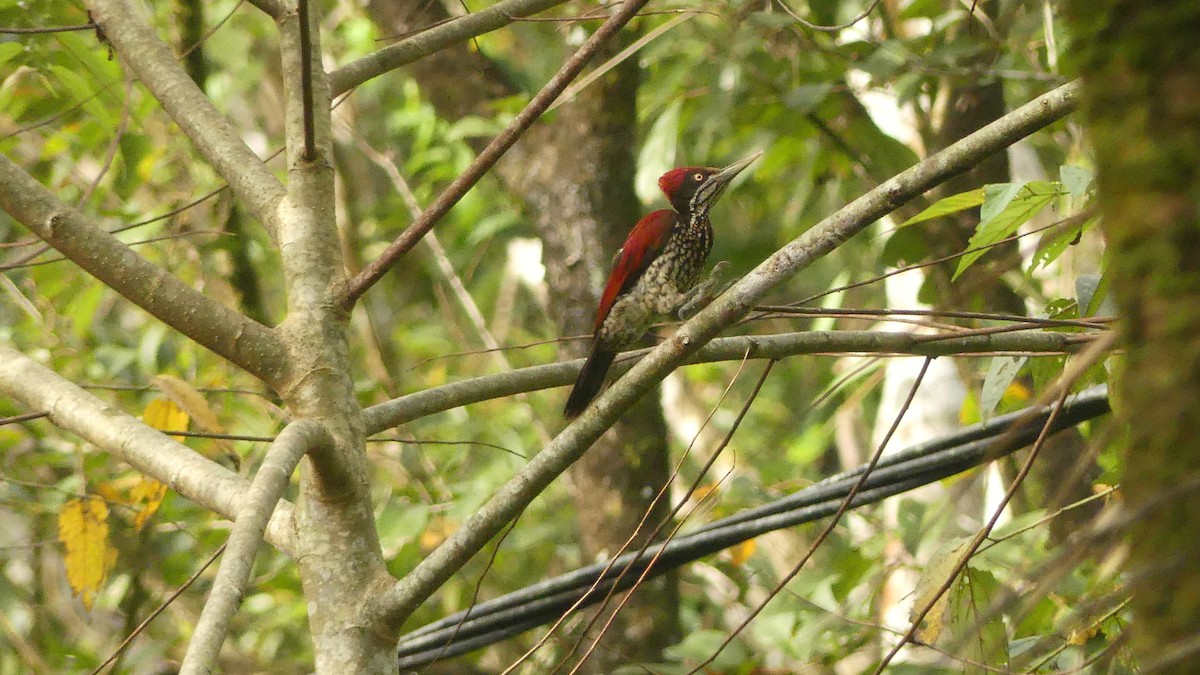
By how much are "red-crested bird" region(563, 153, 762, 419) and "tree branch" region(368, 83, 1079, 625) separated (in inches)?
46.1

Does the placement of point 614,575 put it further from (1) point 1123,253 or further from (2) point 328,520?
(1) point 1123,253

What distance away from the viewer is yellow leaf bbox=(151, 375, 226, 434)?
2873mm

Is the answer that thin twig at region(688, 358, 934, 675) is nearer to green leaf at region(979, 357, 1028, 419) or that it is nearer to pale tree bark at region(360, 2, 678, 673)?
green leaf at region(979, 357, 1028, 419)

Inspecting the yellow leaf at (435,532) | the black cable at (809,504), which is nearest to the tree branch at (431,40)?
the black cable at (809,504)

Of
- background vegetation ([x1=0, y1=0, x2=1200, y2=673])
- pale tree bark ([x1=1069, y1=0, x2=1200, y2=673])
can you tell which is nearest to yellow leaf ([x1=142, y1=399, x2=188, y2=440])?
background vegetation ([x1=0, y1=0, x2=1200, y2=673])

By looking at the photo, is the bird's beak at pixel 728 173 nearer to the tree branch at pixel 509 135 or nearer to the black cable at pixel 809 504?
the black cable at pixel 809 504

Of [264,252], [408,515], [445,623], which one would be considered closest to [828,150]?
[408,515]

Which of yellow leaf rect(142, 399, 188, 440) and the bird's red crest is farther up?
the bird's red crest

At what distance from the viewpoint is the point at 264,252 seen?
7258 millimetres

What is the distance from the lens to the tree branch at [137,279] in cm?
194

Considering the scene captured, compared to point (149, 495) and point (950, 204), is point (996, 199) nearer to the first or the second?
point (950, 204)

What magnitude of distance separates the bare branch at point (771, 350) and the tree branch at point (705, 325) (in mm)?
222

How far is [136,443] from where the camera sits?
205 centimetres

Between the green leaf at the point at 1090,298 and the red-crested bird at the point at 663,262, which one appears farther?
the red-crested bird at the point at 663,262
